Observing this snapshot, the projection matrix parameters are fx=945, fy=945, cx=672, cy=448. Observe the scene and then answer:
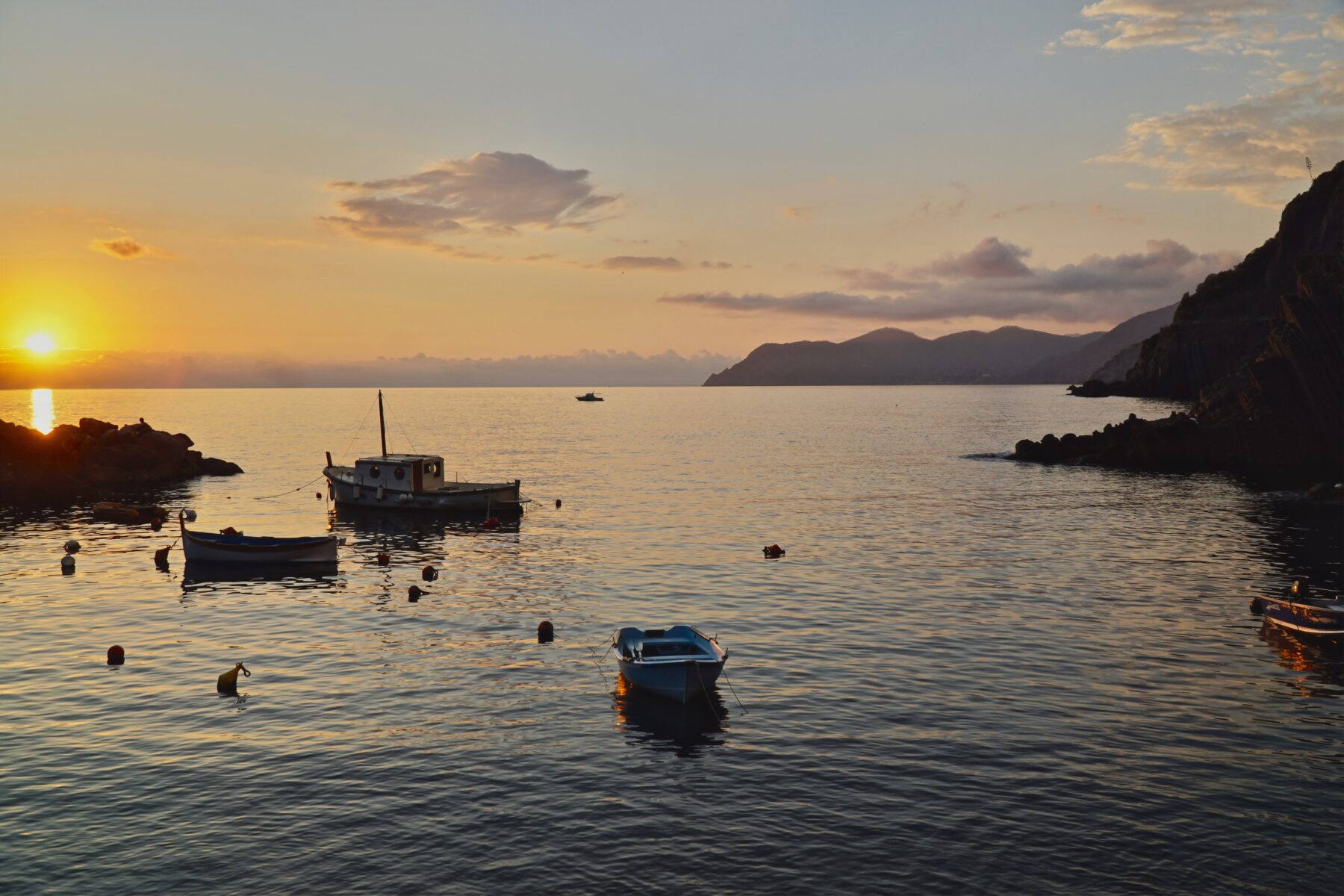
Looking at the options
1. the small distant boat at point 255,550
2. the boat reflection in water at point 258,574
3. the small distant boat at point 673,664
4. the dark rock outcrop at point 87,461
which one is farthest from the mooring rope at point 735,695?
the dark rock outcrop at point 87,461

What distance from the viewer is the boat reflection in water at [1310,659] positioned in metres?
31.0

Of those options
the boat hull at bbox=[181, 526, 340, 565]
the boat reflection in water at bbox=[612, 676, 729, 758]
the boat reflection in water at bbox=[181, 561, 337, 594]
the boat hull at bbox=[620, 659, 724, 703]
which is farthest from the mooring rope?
the boat hull at bbox=[181, 526, 340, 565]

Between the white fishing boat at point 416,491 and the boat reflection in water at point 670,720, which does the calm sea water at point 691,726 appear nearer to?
the boat reflection in water at point 670,720

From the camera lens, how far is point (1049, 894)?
18.3 metres

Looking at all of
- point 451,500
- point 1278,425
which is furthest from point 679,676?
point 1278,425

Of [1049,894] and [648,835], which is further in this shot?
[648,835]

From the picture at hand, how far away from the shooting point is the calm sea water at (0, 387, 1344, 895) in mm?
19875

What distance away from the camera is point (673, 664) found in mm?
29641

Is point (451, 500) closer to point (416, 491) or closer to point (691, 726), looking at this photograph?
point (416, 491)

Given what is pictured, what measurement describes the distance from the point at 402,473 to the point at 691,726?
51.3 m

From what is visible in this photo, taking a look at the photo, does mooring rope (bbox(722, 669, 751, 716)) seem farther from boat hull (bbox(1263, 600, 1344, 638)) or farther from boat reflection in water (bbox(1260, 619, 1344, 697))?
boat hull (bbox(1263, 600, 1344, 638))

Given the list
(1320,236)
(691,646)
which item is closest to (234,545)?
(691,646)

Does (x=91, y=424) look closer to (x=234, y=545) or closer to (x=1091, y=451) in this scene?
(x=234, y=545)

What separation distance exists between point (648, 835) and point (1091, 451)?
326 feet
